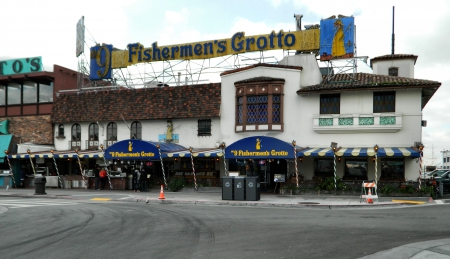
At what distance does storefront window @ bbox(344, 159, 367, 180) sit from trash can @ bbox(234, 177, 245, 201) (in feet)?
23.8

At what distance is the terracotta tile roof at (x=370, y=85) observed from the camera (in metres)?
22.2

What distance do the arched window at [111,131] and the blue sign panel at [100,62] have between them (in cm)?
556

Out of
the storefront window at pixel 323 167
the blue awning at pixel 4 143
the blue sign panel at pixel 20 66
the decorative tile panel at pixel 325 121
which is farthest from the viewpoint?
the blue sign panel at pixel 20 66

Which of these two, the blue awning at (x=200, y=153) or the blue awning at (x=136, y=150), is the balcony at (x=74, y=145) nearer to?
the blue awning at (x=136, y=150)

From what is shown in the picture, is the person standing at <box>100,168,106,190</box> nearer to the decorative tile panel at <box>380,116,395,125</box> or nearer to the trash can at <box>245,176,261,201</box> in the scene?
the trash can at <box>245,176,261,201</box>

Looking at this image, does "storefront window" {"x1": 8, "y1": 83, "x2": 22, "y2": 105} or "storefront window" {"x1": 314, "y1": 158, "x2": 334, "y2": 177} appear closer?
"storefront window" {"x1": 314, "y1": 158, "x2": 334, "y2": 177}

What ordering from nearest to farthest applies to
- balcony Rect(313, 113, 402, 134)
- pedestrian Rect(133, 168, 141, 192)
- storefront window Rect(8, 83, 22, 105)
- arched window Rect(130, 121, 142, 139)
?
1. balcony Rect(313, 113, 402, 134)
2. pedestrian Rect(133, 168, 141, 192)
3. arched window Rect(130, 121, 142, 139)
4. storefront window Rect(8, 83, 22, 105)

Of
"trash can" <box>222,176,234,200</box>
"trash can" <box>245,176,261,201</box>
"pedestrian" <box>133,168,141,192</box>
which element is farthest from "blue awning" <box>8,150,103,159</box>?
"trash can" <box>245,176,261,201</box>

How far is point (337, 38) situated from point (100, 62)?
735 inches

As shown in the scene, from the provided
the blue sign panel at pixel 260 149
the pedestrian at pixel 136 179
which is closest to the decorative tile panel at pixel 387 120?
the blue sign panel at pixel 260 149

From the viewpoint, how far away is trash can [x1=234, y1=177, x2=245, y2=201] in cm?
1989

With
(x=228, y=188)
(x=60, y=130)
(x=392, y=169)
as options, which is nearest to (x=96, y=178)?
(x=60, y=130)

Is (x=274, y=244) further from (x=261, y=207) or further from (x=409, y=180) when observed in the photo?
(x=409, y=180)

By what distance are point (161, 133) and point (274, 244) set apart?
1961 cm
